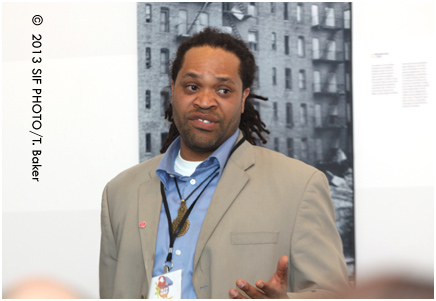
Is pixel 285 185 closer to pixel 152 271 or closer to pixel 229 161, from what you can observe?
pixel 229 161

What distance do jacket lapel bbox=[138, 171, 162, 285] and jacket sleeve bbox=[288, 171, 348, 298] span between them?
49 centimetres

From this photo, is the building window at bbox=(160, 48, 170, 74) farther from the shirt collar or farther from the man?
the shirt collar

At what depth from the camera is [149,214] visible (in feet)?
6.48

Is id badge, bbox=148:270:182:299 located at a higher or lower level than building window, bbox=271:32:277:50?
lower

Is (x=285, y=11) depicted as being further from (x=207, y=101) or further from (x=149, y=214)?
(x=149, y=214)

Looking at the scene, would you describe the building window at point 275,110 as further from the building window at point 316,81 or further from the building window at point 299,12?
the building window at point 299,12

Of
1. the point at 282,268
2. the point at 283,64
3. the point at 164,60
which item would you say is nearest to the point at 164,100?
the point at 164,60

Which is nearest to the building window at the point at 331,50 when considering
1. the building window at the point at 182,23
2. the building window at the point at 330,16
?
the building window at the point at 330,16

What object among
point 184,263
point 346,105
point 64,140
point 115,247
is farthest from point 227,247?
point 64,140

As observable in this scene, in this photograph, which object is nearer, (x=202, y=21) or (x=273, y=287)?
(x=273, y=287)

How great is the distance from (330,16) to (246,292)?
228 cm

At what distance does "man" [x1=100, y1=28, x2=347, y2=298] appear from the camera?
184 centimetres

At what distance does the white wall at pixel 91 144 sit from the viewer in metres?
3.29

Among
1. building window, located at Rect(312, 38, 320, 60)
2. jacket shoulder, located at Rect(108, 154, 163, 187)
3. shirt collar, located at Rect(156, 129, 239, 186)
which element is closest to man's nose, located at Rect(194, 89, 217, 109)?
shirt collar, located at Rect(156, 129, 239, 186)
